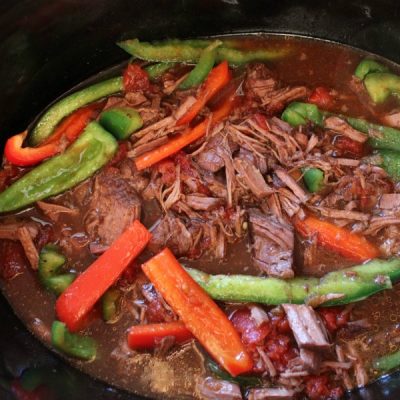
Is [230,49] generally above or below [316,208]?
above

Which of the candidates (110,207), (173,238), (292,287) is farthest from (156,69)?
(292,287)

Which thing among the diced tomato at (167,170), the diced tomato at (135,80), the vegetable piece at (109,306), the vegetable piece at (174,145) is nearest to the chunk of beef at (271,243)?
the diced tomato at (167,170)

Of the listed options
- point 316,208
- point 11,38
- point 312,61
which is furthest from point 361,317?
point 11,38

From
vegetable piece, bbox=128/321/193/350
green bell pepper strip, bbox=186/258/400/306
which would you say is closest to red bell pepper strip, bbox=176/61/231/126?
green bell pepper strip, bbox=186/258/400/306

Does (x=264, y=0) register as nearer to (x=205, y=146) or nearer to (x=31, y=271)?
(x=205, y=146)

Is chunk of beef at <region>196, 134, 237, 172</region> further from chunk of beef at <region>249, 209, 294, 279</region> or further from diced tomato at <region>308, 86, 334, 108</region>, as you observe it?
diced tomato at <region>308, 86, 334, 108</region>

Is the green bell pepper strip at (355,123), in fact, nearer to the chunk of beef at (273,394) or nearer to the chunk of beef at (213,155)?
the chunk of beef at (213,155)
